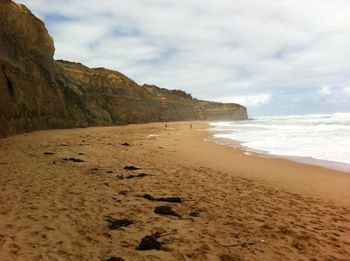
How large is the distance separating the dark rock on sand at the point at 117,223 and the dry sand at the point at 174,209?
140 millimetres

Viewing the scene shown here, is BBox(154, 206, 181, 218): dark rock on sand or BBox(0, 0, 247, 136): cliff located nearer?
BBox(154, 206, 181, 218): dark rock on sand

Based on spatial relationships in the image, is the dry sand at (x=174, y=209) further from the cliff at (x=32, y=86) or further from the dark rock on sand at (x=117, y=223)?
the cliff at (x=32, y=86)

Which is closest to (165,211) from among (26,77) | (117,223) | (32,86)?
(117,223)

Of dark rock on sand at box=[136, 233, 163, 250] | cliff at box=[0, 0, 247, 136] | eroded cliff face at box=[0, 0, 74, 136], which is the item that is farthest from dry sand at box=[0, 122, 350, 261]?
cliff at box=[0, 0, 247, 136]

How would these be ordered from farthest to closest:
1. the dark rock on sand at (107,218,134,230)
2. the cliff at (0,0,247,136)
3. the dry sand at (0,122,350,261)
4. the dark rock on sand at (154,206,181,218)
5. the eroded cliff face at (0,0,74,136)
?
the cliff at (0,0,247,136) < the eroded cliff face at (0,0,74,136) < the dark rock on sand at (154,206,181,218) < the dark rock on sand at (107,218,134,230) < the dry sand at (0,122,350,261)

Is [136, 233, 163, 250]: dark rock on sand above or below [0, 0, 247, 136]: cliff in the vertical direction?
below

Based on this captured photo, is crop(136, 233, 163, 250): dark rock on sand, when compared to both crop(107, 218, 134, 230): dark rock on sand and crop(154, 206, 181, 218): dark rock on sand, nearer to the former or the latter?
crop(107, 218, 134, 230): dark rock on sand

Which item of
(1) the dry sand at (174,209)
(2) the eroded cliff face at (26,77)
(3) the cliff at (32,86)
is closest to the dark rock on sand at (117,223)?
(1) the dry sand at (174,209)

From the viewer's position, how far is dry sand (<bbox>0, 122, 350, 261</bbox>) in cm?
452

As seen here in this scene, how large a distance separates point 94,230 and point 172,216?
1.50 m

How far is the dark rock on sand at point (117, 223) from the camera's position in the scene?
5.31m

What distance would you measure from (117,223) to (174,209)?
50.9 inches

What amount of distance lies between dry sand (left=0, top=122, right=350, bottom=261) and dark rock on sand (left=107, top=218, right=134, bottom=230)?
0.14m

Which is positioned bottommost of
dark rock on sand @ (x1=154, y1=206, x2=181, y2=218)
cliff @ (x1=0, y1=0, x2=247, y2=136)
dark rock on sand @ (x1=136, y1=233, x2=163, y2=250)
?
dark rock on sand @ (x1=136, y1=233, x2=163, y2=250)
